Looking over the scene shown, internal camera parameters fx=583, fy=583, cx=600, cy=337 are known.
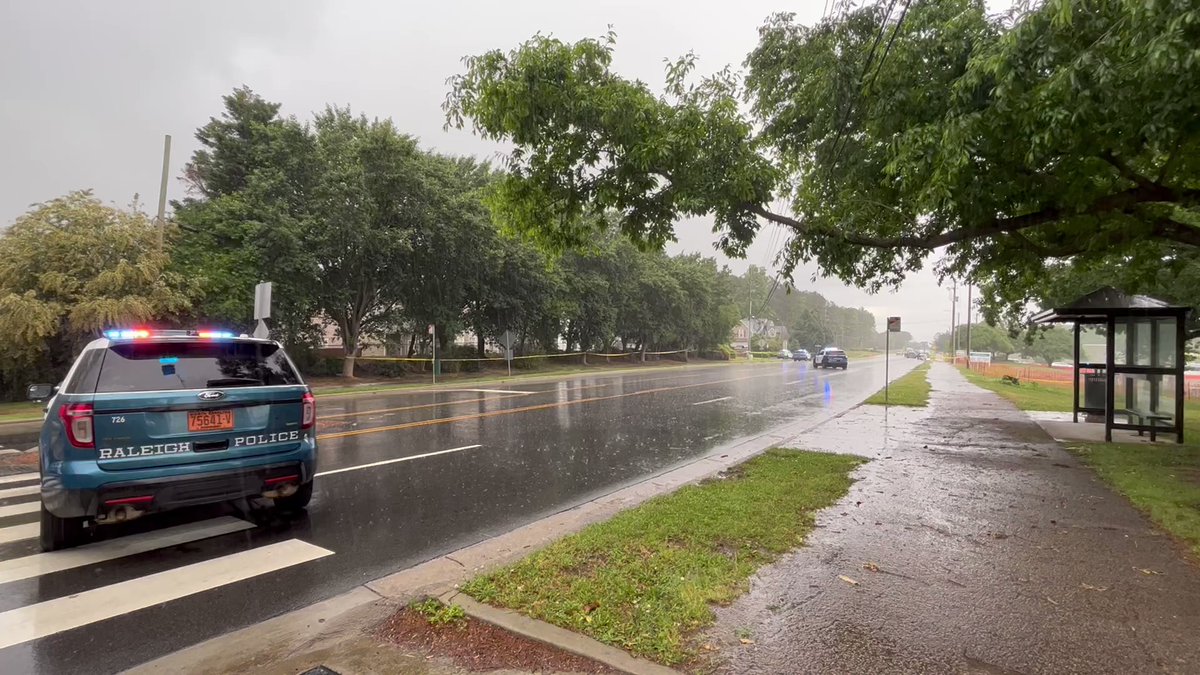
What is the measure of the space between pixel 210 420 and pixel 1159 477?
10.5 metres

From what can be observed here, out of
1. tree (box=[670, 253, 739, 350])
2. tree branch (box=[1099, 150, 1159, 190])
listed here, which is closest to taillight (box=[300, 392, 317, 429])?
tree branch (box=[1099, 150, 1159, 190])

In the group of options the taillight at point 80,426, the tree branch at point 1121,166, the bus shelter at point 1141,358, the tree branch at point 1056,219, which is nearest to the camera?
the taillight at point 80,426

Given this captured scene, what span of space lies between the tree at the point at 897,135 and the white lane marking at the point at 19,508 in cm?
635

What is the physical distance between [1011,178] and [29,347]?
74.3ft

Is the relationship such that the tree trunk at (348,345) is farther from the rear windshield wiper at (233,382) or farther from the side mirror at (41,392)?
the rear windshield wiper at (233,382)

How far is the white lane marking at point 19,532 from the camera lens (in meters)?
4.99

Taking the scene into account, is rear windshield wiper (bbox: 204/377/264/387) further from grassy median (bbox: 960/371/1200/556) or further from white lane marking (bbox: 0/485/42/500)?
grassy median (bbox: 960/371/1200/556)

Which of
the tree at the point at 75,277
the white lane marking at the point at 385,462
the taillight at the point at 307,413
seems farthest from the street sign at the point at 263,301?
the taillight at the point at 307,413

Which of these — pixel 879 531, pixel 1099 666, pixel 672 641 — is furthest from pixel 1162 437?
pixel 672 641

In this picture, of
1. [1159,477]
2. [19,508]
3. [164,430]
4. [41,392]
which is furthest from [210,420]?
[1159,477]

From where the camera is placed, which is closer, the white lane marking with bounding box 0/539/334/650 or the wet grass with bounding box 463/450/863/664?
the wet grass with bounding box 463/450/863/664

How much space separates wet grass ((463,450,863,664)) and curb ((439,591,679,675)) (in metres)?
0.06

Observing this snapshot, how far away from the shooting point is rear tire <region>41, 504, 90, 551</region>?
467cm

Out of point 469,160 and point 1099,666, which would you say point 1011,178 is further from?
point 469,160
